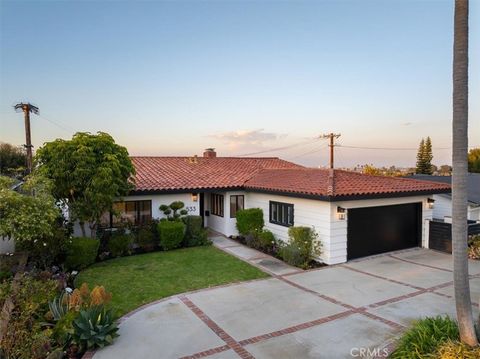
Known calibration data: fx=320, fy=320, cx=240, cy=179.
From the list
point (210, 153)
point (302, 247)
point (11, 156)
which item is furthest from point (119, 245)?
point (11, 156)

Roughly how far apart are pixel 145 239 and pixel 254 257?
15.5 ft

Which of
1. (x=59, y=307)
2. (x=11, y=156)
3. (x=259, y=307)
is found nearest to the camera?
(x=59, y=307)

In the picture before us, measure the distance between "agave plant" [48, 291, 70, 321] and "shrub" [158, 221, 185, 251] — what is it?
6524 mm

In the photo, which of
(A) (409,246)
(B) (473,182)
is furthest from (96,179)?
(B) (473,182)

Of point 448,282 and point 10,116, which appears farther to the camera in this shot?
point 10,116

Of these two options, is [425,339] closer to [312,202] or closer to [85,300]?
[85,300]

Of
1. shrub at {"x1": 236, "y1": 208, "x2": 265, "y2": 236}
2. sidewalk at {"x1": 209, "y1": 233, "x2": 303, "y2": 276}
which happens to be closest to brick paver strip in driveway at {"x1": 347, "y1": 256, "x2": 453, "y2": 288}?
sidewalk at {"x1": 209, "y1": 233, "x2": 303, "y2": 276}

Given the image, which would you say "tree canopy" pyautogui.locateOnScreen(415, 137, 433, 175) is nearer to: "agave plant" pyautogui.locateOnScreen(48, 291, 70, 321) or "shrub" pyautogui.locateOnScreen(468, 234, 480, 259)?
"shrub" pyautogui.locateOnScreen(468, 234, 480, 259)

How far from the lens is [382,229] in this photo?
13.1 meters

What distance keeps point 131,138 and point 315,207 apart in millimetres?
14002

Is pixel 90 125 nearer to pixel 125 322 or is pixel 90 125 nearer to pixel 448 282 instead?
pixel 125 322

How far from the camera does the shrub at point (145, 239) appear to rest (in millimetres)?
13617

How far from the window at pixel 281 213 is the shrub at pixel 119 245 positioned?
6.33 metres

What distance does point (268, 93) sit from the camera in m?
17.5
